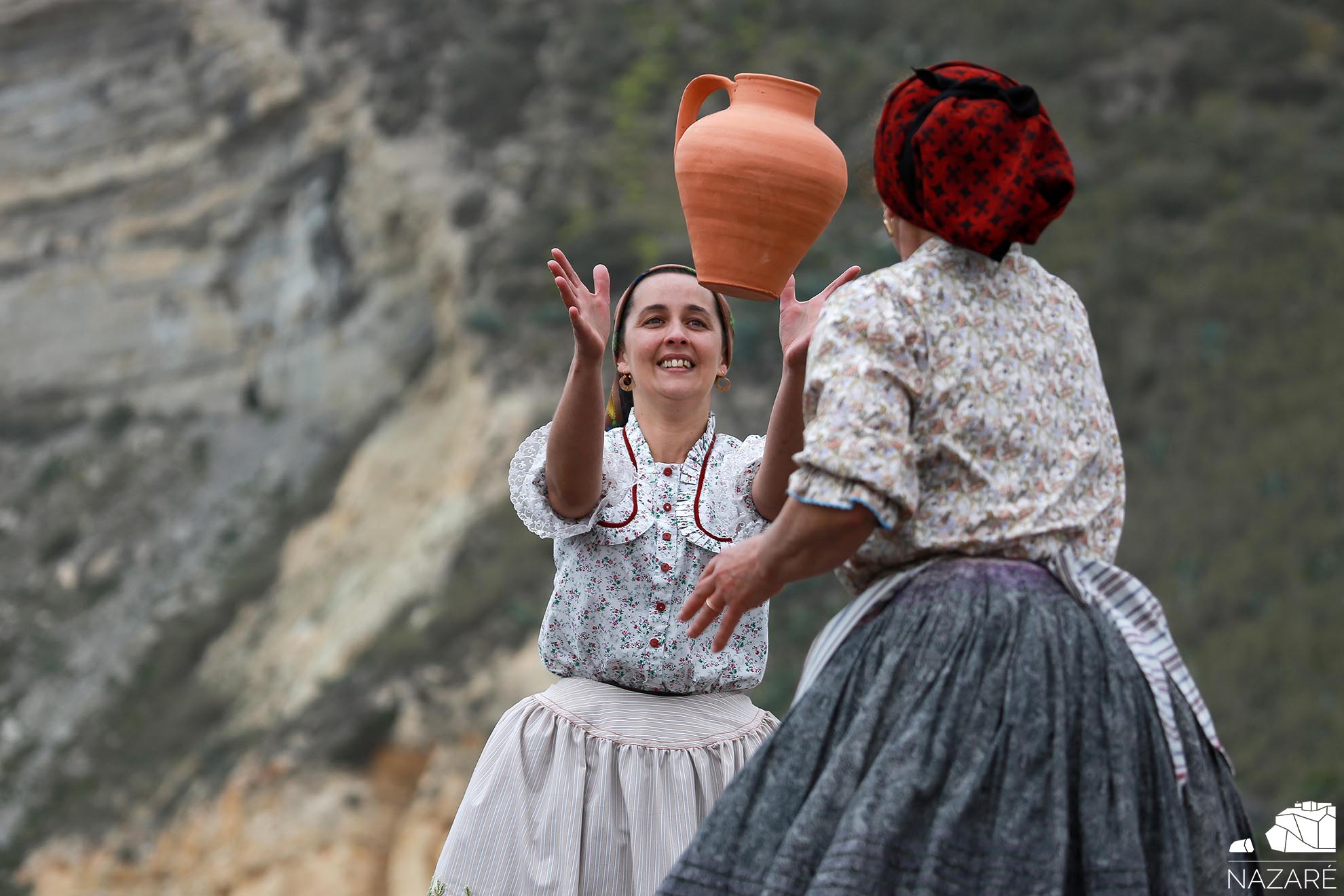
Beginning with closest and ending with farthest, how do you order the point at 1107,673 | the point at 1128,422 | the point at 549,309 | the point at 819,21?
the point at 1107,673 < the point at 1128,422 < the point at 549,309 < the point at 819,21

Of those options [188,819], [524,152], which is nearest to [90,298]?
[524,152]

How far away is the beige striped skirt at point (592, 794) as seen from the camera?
3354 millimetres

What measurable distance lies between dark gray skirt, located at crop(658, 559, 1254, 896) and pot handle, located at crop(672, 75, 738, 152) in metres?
1.38

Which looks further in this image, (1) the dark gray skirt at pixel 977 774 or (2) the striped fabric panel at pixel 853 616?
(2) the striped fabric panel at pixel 853 616

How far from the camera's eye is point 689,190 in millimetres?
3260

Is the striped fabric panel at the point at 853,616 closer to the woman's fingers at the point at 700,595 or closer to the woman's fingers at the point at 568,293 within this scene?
the woman's fingers at the point at 700,595

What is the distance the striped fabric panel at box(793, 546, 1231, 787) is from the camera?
2393 millimetres

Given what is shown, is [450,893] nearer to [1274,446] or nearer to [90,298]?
[1274,446]

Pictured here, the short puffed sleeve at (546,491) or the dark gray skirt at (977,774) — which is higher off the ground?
the short puffed sleeve at (546,491)

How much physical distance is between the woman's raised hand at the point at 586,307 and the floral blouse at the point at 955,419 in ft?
2.64

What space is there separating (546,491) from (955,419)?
1.28 m

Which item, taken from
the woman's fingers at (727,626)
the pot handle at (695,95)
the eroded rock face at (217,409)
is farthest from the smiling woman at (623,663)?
the eroded rock face at (217,409)

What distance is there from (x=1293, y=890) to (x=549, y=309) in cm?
908

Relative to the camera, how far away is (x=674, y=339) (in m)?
3.54
